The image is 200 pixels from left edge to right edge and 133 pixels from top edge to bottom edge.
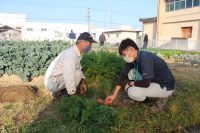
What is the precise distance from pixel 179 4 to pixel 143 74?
28.5m

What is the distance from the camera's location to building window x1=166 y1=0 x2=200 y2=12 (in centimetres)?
2780

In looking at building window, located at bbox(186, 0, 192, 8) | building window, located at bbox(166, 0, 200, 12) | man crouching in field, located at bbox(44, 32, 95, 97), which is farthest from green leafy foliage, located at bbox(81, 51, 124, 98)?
building window, located at bbox(186, 0, 192, 8)

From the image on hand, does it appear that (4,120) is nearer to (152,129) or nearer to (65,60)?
(65,60)

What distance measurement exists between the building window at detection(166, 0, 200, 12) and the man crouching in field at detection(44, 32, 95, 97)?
1011 inches

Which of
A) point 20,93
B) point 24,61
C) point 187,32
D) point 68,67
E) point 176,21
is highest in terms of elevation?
point 176,21

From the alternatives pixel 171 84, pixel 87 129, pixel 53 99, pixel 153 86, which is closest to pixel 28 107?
pixel 53 99

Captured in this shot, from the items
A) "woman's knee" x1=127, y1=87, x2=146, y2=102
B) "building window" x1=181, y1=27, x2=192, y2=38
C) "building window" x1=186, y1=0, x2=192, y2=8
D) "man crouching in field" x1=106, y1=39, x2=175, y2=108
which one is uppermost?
"building window" x1=186, y1=0, x2=192, y2=8

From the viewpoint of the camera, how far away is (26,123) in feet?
12.3

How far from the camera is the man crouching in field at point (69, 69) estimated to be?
4023 mm

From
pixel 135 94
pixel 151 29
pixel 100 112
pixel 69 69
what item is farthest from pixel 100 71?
pixel 151 29

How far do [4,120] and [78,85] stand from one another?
5.01ft

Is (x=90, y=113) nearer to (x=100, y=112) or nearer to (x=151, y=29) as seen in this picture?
(x=100, y=112)

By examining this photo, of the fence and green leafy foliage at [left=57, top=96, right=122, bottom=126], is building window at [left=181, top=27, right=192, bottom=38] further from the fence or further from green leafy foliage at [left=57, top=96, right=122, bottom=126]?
green leafy foliage at [left=57, top=96, right=122, bottom=126]

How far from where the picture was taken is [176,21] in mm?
30109
